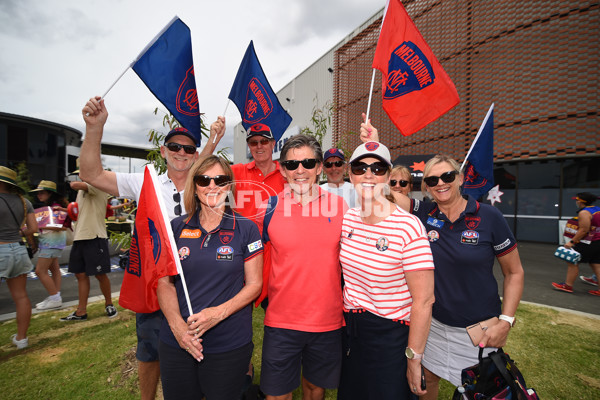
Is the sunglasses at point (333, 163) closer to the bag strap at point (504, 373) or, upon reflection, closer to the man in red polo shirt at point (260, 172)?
the man in red polo shirt at point (260, 172)

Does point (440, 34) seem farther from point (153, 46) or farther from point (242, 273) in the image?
point (242, 273)

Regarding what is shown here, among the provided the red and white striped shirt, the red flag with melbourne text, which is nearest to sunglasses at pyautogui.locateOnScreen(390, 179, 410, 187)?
the red and white striped shirt

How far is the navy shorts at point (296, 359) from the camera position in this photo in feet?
6.57

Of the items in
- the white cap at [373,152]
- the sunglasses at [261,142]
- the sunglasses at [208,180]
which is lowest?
the sunglasses at [208,180]

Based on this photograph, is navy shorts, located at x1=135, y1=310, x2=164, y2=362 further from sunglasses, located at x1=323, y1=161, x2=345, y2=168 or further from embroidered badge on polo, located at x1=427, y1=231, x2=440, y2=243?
sunglasses, located at x1=323, y1=161, x2=345, y2=168

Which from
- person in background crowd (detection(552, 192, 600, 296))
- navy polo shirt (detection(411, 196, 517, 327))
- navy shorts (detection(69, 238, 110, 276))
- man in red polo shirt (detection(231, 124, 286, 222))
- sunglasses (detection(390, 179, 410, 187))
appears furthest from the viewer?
person in background crowd (detection(552, 192, 600, 296))

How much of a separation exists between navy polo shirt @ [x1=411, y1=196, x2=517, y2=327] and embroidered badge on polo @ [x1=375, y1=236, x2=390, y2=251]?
679mm

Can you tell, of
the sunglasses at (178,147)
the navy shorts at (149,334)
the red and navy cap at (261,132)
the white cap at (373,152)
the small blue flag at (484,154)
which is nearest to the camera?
the white cap at (373,152)

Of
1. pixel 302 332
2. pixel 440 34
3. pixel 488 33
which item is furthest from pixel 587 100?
pixel 302 332

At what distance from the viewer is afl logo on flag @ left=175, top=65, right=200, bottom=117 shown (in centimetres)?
292

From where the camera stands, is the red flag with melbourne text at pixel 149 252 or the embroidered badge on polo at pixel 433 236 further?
the embroidered badge on polo at pixel 433 236

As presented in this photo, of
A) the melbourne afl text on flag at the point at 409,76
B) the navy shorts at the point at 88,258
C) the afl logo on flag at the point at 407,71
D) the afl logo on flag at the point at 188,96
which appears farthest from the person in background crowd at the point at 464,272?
the navy shorts at the point at 88,258

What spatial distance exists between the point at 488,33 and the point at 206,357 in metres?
16.6

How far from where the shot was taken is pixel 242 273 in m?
1.98
